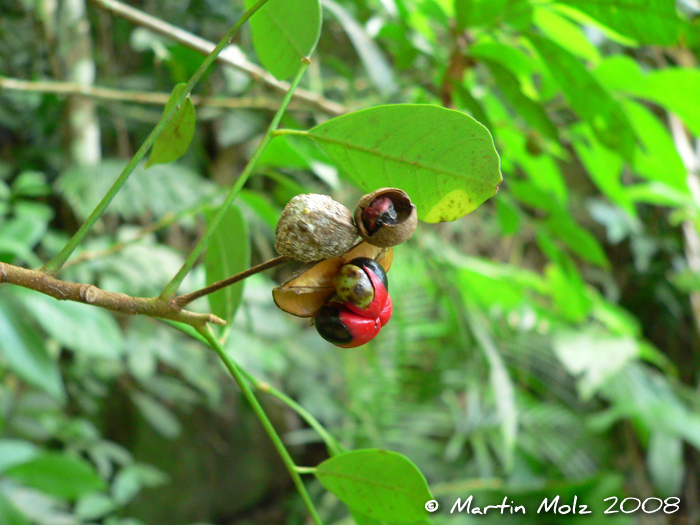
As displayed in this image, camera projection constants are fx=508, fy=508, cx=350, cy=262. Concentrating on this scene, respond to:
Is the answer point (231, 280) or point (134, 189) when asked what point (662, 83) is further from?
point (134, 189)

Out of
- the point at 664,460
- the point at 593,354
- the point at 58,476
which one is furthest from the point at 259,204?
the point at 664,460

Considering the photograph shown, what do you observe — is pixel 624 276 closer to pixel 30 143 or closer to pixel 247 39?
pixel 247 39

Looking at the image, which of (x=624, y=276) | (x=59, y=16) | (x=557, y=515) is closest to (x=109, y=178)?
(x=59, y=16)

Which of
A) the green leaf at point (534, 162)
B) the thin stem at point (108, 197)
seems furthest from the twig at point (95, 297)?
the green leaf at point (534, 162)

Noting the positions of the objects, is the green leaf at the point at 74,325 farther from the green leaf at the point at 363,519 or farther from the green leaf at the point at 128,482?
the green leaf at the point at 363,519

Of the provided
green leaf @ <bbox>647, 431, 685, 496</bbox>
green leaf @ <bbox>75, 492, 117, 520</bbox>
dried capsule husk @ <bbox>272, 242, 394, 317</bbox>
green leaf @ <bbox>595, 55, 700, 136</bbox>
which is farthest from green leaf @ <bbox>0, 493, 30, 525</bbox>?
green leaf @ <bbox>647, 431, 685, 496</bbox>

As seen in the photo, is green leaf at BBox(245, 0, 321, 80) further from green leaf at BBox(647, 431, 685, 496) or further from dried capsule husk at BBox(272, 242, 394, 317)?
green leaf at BBox(647, 431, 685, 496)
